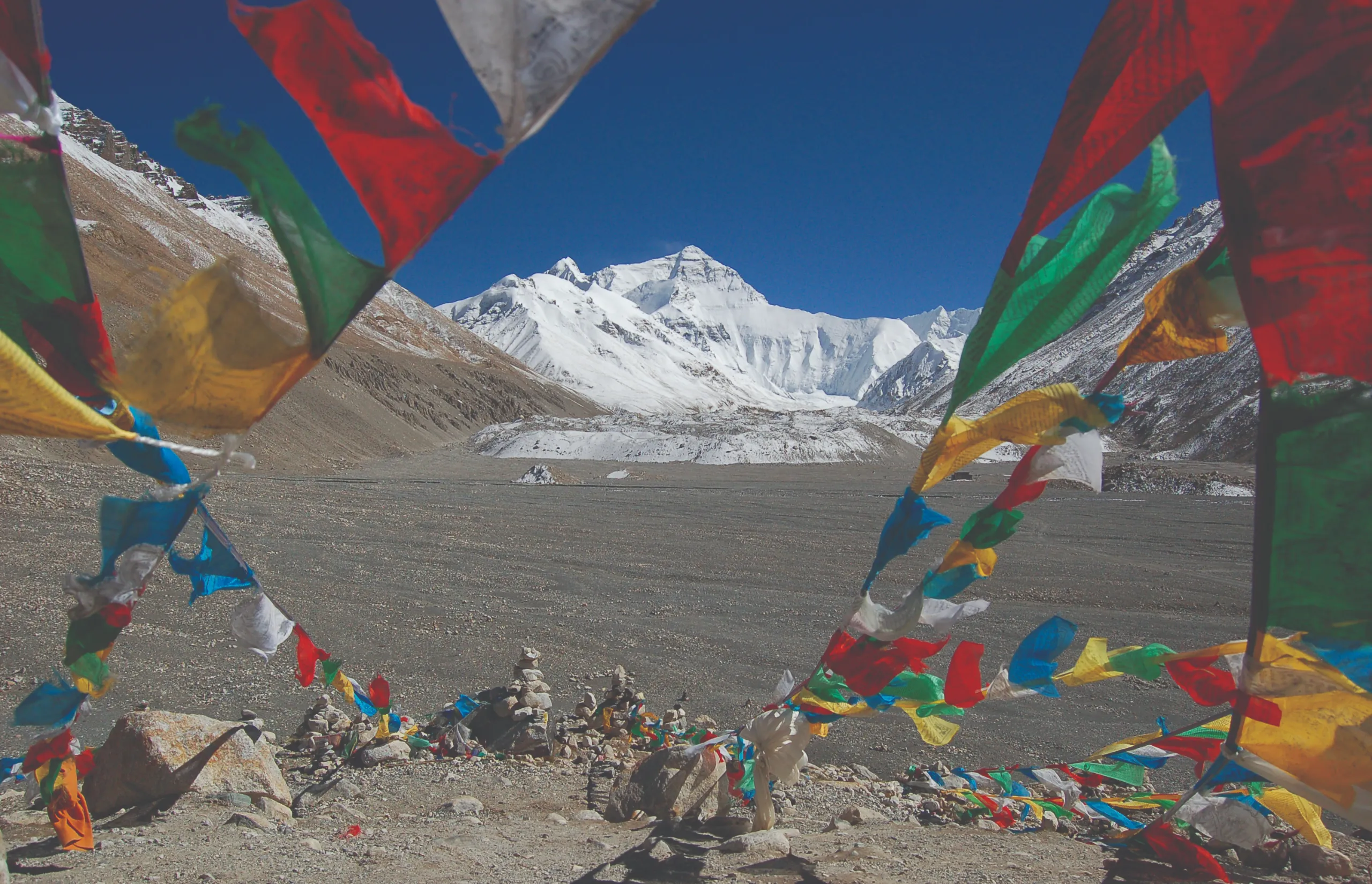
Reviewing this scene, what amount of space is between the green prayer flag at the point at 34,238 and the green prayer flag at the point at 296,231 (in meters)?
0.66

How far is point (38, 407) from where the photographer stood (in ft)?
6.42

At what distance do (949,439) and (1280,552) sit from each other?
1099mm

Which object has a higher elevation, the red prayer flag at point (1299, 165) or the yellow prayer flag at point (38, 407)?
the red prayer flag at point (1299, 165)

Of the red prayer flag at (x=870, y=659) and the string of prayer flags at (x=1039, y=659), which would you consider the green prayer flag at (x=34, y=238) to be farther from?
the string of prayer flags at (x=1039, y=659)

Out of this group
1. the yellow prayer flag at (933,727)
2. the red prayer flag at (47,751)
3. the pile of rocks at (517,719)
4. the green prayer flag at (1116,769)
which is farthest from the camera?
the pile of rocks at (517,719)

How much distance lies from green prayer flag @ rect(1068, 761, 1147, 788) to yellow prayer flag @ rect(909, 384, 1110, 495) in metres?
2.43

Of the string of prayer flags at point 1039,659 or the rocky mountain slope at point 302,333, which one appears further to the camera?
the rocky mountain slope at point 302,333

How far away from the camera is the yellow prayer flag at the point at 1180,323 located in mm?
2574

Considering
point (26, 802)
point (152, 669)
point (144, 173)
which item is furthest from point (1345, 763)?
point (144, 173)

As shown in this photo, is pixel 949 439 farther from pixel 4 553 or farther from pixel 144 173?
pixel 144 173

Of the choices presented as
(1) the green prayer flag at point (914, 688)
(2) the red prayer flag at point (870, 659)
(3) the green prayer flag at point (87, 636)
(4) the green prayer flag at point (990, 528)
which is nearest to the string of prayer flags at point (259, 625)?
(3) the green prayer flag at point (87, 636)

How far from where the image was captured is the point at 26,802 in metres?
4.25

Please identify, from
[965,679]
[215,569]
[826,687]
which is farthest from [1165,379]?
[215,569]

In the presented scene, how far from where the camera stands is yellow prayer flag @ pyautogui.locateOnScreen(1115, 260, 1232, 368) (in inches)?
101
